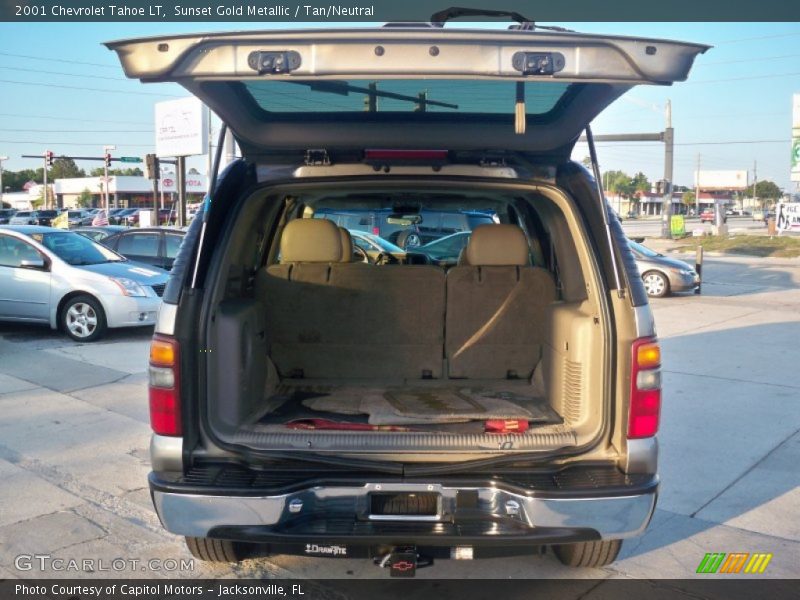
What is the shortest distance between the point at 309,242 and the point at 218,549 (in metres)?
1.80

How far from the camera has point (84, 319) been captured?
1074 centimetres

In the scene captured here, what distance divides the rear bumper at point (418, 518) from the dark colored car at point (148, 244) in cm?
1120

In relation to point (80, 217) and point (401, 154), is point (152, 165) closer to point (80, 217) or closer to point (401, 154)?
point (401, 154)

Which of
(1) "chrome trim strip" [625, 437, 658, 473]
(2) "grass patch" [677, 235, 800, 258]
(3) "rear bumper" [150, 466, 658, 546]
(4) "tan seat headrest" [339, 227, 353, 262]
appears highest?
(4) "tan seat headrest" [339, 227, 353, 262]

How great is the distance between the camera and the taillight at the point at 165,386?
11.2 feet

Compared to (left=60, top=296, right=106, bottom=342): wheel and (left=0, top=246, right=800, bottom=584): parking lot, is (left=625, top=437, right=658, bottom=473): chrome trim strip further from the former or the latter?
(left=60, top=296, right=106, bottom=342): wheel

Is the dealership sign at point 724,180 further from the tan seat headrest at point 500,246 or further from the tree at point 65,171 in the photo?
the tan seat headrest at point 500,246

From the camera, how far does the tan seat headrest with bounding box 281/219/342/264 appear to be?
15.7 ft

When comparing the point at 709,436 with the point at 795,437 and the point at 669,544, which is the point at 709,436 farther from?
the point at 669,544

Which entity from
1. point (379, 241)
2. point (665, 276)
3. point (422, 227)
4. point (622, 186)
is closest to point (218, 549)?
point (379, 241)

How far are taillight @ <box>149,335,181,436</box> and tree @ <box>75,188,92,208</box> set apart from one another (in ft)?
289

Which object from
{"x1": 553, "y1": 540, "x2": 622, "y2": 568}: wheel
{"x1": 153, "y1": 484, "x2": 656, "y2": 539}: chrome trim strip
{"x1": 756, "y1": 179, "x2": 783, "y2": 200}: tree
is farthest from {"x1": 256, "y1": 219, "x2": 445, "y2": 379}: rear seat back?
{"x1": 756, "y1": 179, "x2": 783, "y2": 200}: tree

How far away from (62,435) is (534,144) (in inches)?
177

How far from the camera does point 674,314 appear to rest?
13891 millimetres
